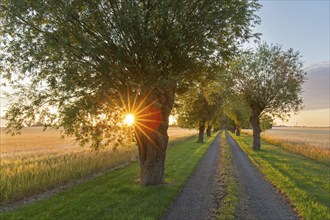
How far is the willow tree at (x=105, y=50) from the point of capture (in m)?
11.6

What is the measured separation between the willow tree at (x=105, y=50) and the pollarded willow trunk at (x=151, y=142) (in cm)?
13

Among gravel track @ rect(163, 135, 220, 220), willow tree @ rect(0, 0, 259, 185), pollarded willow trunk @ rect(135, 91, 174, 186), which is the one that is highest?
willow tree @ rect(0, 0, 259, 185)

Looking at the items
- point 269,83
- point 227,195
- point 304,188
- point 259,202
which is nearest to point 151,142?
point 227,195

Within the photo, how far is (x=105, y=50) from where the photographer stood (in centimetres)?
1246

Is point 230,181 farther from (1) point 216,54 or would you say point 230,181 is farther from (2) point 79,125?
(2) point 79,125

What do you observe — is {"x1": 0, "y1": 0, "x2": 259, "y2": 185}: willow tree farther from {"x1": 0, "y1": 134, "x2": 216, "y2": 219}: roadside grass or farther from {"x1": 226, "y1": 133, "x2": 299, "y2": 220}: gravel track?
{"x1": 226, "y1": 133, "x2": 299, "y2": 220}: gravel track

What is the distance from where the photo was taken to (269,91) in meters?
38.0

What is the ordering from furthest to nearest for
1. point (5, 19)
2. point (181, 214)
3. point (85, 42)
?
point (5, 19) < point (85, 42) < point (181, 214)

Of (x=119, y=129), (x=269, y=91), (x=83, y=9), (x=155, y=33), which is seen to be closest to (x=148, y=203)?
(x=119, y=129)

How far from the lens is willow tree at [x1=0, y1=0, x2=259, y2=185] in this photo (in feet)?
38.0

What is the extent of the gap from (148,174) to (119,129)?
129 inches

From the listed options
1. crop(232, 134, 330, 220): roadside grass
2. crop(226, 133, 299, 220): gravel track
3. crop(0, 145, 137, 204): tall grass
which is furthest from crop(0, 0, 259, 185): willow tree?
crop(232, 134, 330, 220): roadside grass

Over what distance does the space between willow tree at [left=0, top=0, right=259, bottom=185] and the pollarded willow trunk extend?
0.43 ft

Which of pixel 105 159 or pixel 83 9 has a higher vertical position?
pixel 83 9
